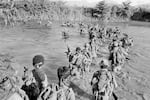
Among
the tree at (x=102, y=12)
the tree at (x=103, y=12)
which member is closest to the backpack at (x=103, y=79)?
the tree at (x=103, y=12)

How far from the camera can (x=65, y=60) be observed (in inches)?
642

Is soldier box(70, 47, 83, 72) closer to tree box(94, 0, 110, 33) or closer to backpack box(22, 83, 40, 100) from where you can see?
backpack box(22, 83, 40, 100)

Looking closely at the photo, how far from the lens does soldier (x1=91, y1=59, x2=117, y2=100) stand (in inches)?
260

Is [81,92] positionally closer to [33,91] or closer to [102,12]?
[33,91]

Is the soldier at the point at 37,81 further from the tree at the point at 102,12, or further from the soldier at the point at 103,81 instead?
the tree at the point at 102,12

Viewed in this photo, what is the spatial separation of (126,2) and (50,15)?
3110cm

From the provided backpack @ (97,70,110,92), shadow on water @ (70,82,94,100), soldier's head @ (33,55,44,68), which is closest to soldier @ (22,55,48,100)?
soldier's head @ (33,55,44,68)

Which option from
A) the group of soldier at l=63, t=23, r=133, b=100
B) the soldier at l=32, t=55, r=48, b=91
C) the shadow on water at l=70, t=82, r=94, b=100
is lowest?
the shadow on water at l=70, t=82, r=94, b=100

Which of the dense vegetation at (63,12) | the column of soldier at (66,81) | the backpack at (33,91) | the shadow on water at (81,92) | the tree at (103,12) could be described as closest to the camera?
the column of soldier at (66,81)

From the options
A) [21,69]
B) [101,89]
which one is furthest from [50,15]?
[101,89]

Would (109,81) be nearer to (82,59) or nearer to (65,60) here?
(82,59)

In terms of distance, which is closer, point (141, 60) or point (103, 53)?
point (141, 60)

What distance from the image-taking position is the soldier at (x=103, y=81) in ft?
21.6

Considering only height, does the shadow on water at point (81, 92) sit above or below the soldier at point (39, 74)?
below
